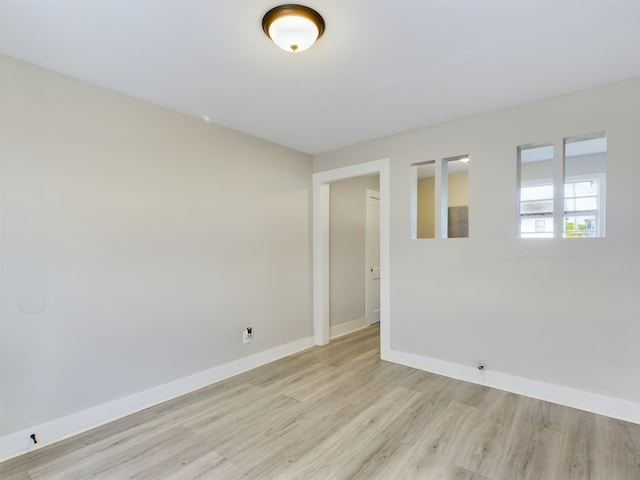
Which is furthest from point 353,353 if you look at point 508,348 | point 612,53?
point 612,53

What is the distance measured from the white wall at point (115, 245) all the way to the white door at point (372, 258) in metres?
2.01

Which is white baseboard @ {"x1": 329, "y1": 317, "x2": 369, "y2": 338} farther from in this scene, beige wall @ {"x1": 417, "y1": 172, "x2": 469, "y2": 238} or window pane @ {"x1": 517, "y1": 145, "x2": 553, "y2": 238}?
window pane @ {"x1": 517, "y1": 145, "x2": 553, "y2": 238}

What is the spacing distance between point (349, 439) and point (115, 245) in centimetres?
220

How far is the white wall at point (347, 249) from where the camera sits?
4.58m

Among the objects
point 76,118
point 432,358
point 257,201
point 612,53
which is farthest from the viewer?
point 257,201

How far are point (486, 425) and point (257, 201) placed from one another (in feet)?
9.33

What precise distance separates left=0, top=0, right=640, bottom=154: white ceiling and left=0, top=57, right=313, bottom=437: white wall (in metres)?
0.33

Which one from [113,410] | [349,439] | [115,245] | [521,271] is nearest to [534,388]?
[521,271]

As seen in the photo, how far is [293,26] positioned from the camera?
1.71 metres

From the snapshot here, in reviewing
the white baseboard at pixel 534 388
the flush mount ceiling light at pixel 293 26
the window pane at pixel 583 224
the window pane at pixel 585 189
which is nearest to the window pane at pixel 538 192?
the window pane at pixel 585 189

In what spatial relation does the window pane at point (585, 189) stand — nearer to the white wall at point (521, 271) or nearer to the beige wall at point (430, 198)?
the beige wall at point (430, 198)

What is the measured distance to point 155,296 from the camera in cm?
273

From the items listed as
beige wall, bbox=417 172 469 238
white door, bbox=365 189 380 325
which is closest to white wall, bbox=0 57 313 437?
white door, bbox=365 189 380 325

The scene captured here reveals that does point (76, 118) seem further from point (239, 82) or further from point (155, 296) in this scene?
point (155, 296)
